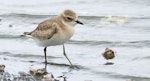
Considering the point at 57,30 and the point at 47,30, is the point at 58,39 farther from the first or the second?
the point at 47,30

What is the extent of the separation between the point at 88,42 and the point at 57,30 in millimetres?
1709

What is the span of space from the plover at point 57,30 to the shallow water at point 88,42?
0.43 metres

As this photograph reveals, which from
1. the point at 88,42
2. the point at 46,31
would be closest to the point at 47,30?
the point at 46,31

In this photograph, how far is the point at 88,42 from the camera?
1009 cm

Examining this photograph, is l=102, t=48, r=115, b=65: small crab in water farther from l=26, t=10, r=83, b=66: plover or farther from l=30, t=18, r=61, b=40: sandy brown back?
l=30, t=18, r=61, b=40: sandy brown back

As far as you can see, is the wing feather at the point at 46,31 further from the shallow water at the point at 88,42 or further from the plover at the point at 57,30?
the shallow water at the point at 88,42

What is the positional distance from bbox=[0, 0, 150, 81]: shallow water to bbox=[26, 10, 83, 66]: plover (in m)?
0.43

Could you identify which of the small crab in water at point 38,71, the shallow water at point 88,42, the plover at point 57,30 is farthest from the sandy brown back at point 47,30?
the small crab in water at point 38,71

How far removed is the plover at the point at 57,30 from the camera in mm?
8469

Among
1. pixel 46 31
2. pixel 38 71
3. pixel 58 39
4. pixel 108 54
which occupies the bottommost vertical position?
pixel 38 71

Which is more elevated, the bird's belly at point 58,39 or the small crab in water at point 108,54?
the bird's belly at point 58,39

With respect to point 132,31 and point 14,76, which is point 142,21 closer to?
point 132,31

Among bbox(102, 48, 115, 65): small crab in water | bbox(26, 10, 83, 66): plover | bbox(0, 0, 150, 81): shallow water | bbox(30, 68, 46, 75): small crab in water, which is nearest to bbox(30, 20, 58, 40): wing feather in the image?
bbox(26, 10, 83, 66): plover

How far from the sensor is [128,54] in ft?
29.7
